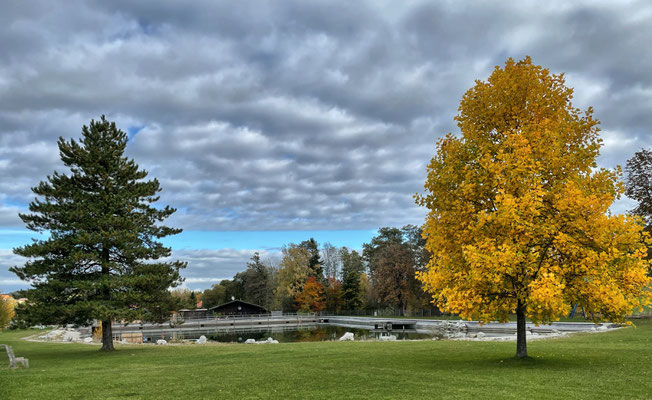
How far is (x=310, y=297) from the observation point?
245 feet

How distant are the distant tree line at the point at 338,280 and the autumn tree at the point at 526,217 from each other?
35.3m

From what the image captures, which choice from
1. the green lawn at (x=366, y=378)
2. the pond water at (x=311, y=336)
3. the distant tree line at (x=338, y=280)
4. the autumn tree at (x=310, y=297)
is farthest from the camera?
the autumn tree at (x=310, y=297)

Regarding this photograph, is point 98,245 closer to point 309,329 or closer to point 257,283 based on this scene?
point 309,329

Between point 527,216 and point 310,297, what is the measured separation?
65289 mm

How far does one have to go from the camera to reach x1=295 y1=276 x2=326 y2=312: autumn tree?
7444 centimetres

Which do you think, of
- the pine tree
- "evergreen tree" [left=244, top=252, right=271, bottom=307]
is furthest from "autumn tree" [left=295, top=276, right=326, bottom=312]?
the pine tree

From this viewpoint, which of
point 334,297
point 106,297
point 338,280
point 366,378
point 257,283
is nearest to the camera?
point 366,378

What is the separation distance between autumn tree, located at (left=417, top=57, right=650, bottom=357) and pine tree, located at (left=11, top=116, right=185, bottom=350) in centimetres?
1618

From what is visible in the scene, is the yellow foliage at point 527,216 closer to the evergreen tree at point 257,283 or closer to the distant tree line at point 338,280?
the distant tree line at point 338,280

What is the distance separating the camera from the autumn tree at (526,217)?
38.2 ft

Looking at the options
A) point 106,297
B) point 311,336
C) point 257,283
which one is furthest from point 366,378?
point 257,283

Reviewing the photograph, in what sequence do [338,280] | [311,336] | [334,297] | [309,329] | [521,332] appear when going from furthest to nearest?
[338,280]
[334,297]
[309,329]
[311,336]
[521,332]

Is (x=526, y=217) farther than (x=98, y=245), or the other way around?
(x=98, y=245)

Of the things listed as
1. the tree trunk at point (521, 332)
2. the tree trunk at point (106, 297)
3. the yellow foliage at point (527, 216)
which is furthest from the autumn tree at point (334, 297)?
the yellow foliage at point (527, 216)
